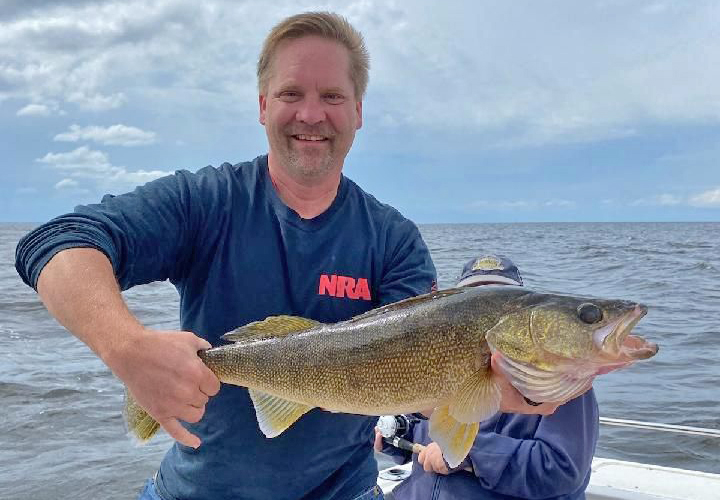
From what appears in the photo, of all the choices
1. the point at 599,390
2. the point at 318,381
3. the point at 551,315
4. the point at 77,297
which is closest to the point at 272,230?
the point at 318,381

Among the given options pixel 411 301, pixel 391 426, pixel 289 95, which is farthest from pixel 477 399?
pixel 391 426

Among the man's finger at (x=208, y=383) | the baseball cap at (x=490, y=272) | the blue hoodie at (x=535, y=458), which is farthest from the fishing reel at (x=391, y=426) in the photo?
the man's finger at (x=208, y=383)

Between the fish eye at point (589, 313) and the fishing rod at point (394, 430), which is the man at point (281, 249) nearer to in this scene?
the fish eye at point (589, 313)

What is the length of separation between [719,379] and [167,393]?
398 inches

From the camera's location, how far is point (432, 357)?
9.14 ft

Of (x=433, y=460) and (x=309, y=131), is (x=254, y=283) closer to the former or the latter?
(x=309, y=131)

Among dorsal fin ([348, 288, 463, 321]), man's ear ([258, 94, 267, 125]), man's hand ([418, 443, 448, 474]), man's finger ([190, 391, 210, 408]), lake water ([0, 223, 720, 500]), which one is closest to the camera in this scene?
man's finger ([190, 391, 210, 408])

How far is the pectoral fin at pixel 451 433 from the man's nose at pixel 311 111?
136 cm

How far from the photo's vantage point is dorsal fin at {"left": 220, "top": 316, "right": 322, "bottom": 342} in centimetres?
283

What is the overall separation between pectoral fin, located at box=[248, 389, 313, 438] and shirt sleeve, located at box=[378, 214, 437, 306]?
0.66m

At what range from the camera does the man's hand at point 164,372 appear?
218 centimetres

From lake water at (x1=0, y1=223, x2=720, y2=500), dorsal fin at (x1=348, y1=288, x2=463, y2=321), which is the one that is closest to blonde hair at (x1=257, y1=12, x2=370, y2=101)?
dorsal fin at (x1=348, y1=288, x2=463, y2=321)

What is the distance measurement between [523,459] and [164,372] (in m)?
2.31

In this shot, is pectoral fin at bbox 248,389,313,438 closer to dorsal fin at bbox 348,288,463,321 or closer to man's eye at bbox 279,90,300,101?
dorsal fin at bbox 348,288,463,321
